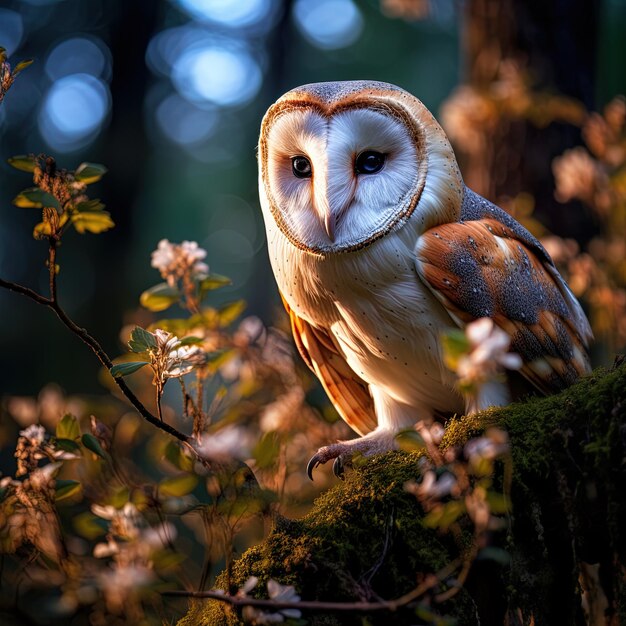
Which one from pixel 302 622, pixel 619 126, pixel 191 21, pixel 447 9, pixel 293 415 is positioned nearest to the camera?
pixel 302 622

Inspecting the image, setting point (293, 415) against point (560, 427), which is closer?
point (560, 427)

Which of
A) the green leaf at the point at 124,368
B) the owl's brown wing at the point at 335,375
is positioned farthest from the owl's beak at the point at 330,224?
the green leaf at the point at 124,368

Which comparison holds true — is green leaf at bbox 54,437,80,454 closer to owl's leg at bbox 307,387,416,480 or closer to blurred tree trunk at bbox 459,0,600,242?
owl's leg at bbox 307,387,416,480

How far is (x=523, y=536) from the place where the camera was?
1.42 metres

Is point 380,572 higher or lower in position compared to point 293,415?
higher

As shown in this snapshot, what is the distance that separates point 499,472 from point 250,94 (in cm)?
1127

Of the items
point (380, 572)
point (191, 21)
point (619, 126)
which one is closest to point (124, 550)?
point (380, 572)

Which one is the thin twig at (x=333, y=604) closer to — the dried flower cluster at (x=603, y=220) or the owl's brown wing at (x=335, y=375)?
the owl's brown wing at (x=335, y=375)

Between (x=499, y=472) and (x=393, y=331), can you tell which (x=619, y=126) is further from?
(x=499, y=472)

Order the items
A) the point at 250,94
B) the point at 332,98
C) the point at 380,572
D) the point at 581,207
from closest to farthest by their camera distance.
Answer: the point at 380,572 < the point at 332,98 < the point at 581,207 < the point at 250,94

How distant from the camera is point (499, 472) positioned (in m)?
1.43

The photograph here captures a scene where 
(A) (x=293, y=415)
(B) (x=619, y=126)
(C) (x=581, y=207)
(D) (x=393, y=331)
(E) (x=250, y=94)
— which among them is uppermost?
(B) (x=619, y=126)

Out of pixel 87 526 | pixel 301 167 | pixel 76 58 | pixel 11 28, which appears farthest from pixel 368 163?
pixel 11 28

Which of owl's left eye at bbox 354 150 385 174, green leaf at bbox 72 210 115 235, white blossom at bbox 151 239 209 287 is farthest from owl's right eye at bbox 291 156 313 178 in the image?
green leaf at bbox 72 210 115 235
